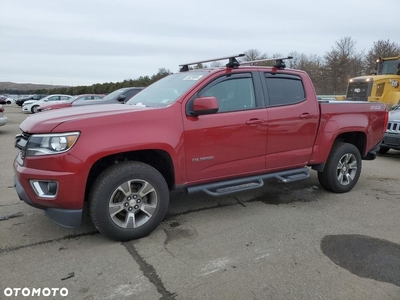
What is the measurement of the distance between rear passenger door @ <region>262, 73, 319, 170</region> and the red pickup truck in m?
0.02

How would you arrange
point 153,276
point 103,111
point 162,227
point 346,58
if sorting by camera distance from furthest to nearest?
point 346,58, point 162,227, point 103,111, point 153,276

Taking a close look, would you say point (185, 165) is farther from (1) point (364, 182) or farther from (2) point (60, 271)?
(1) point (364, 182)

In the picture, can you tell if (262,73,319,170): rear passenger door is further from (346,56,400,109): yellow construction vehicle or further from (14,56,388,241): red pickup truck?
(346,56,400,109): yellow construction vehicle

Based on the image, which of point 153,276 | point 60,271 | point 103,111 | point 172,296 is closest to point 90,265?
point 60,271

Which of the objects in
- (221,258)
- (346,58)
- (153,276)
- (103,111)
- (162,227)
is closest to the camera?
(153,276)

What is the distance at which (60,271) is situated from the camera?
9.52 ft

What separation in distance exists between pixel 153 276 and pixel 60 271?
2.80ft

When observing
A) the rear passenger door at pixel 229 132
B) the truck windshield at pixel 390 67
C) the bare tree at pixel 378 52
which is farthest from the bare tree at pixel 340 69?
the rear passenger door at pixel 229 132

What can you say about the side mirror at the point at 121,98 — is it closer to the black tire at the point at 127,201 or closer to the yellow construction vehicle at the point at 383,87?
the black tire at the point at 127,201

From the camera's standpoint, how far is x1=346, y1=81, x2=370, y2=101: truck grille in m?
13.8

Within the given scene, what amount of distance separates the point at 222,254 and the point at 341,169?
296 cm

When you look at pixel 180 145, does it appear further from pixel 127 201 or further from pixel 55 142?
pixel 55 142

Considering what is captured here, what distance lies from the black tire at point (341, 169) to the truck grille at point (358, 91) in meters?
9.84

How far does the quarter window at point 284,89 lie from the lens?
4438mm
